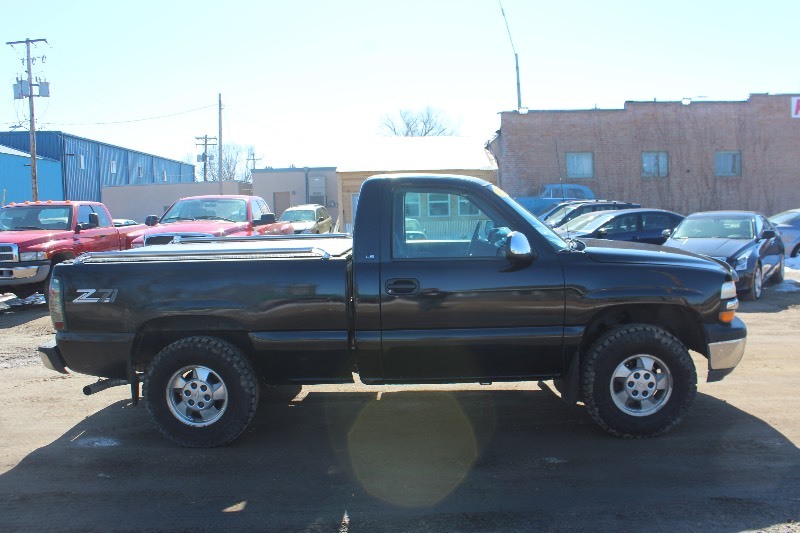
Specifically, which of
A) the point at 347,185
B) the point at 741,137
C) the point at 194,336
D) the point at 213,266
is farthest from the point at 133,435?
the point at 741,137

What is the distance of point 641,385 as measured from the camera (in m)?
4.80

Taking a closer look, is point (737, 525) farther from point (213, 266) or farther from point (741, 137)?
point (741, 137)

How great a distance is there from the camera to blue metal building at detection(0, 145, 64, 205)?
1638 inches

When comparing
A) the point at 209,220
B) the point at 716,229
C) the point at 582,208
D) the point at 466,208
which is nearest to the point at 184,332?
the point at 466,208

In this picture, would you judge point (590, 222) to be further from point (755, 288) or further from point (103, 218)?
point (103, 218)

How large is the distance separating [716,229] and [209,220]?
367 inches

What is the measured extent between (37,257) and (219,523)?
923 centimetres

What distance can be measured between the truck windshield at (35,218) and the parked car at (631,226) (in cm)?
986

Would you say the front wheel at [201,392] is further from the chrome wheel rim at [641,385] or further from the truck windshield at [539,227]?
the chrome wheel rim at [641,385]

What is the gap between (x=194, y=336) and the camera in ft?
15.9

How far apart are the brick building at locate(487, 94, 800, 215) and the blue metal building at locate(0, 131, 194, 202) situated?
37001 mm

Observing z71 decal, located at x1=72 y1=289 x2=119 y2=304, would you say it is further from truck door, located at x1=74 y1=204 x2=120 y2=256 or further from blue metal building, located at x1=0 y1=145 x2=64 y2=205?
blue metal building, located at x1=0 y1=145 x2=64 y2=205

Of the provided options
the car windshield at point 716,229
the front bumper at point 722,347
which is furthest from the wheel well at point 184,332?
the car windshield at point 716,229

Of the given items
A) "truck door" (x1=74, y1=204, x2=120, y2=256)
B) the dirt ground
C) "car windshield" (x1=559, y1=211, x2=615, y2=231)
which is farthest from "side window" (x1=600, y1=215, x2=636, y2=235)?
"truck door" (x1=74, y1=204, x2=120, y2=256)
